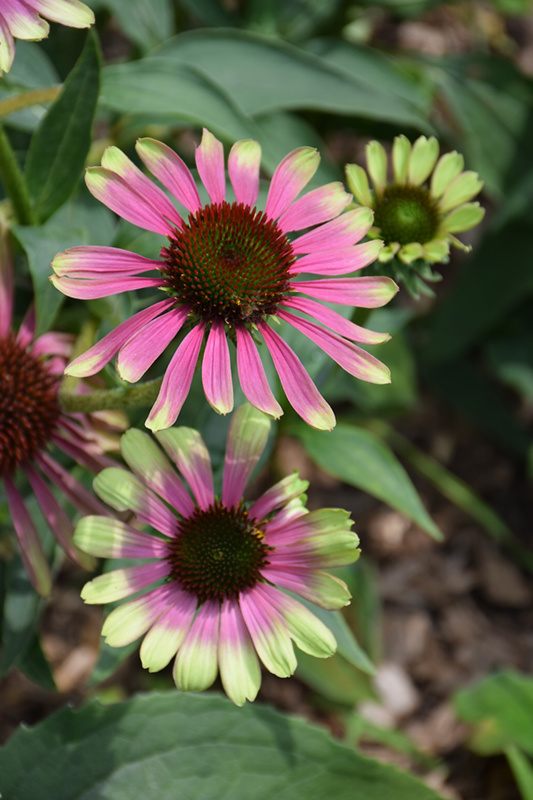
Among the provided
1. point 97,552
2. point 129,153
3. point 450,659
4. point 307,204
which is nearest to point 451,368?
point 450,659

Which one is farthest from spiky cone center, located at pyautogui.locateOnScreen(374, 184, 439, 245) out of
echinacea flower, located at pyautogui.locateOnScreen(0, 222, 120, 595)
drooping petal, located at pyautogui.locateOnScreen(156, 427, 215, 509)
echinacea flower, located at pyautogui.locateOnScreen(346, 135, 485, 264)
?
echinacea flower, located at pyautogui.locateOnScreen(0, 222, 120, 595)

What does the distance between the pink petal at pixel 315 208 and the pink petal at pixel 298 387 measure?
13 centimetres

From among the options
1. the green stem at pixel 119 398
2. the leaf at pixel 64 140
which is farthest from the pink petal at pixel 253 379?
the leaf at pixel 64 140

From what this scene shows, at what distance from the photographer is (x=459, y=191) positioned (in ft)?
3.13

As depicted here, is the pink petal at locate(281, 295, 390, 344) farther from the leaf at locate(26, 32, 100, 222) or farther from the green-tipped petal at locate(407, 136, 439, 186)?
the leaf at locate(26, 32, 100, 222)

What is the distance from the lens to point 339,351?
789 millimetres

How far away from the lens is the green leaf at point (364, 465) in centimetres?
114

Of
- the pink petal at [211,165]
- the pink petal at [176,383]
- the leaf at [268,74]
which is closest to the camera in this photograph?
the pink petal at [176,383]

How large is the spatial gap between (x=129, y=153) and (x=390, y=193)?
665 millimetres

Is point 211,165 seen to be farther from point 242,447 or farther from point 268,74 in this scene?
point 268,74

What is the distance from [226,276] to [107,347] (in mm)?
142

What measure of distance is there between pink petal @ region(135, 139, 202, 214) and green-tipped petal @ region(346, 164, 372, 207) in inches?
7.1

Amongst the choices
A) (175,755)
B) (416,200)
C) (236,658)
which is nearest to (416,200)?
(416,200)

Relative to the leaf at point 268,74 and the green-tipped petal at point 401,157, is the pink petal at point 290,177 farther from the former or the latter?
the leaf at point 268,74
